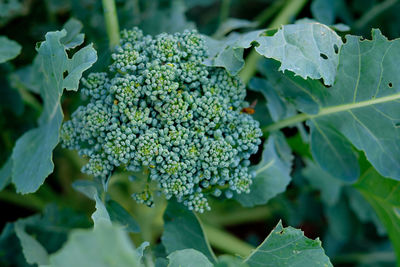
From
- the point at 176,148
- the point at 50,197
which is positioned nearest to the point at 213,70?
the point at 176,148

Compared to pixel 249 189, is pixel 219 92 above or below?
above

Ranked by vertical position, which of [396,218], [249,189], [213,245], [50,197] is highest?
[249,189]

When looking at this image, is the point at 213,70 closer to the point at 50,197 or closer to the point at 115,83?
the point at 115,83

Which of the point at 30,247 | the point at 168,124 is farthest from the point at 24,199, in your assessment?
the point at 168,124

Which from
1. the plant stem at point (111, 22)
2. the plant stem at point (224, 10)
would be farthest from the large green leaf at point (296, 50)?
the plant stem at point (224, 10)

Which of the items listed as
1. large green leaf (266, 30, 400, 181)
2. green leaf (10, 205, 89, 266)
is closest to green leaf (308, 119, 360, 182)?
large green leaf (266, 30, 400, 181)

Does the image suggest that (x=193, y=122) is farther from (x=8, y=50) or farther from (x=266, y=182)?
(x=8, y=50)

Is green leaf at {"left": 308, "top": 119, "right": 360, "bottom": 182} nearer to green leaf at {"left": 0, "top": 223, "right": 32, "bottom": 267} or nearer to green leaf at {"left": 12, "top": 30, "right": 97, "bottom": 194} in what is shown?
green leaf at {"left": 12, "top": 30, "right": 97, "bottom": 194}

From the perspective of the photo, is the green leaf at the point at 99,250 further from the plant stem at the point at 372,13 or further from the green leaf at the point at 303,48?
the plant stem at the point at 372,13
